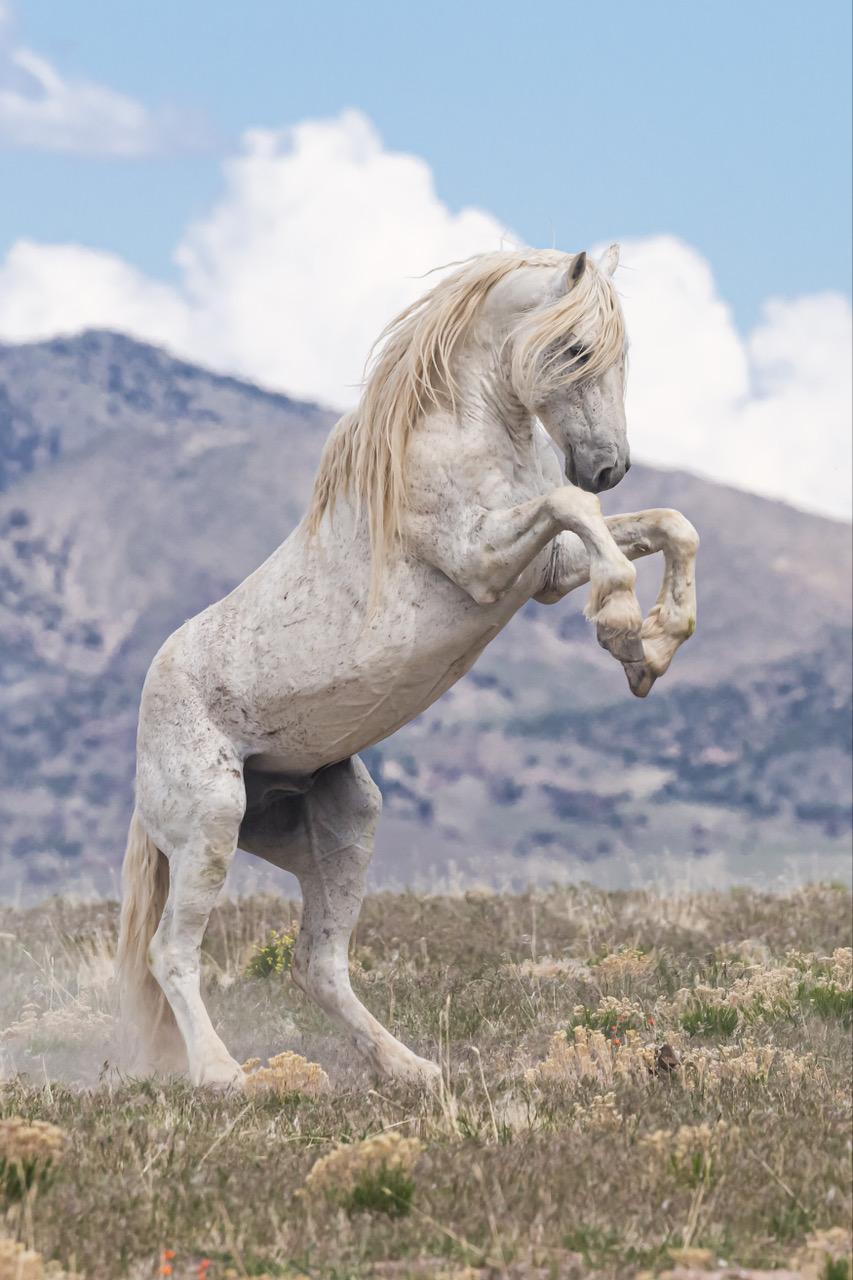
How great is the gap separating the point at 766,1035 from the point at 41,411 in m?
115

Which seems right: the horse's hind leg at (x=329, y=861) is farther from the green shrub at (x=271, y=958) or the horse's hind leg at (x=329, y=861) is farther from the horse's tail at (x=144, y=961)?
the green shrub at (x=271, y=958)

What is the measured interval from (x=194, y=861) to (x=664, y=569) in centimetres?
243

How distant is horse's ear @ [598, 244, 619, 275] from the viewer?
7.16 meters

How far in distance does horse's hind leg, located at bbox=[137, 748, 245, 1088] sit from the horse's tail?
506 millimetres

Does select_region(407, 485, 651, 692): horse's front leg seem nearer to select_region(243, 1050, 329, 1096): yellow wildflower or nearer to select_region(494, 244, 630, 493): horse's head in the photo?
select_region(494, 244, 630, 493): horse's head

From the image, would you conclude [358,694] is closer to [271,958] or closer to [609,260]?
[609,260]

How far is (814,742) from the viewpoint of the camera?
58.5 meters

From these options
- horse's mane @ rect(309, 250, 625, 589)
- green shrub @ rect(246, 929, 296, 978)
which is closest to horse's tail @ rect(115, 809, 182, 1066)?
horse's mane @ rect(309, 250, 625, 589)

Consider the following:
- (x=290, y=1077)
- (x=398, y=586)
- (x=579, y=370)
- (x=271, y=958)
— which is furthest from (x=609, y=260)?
(x=271, y=958)

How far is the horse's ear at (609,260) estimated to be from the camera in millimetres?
7155

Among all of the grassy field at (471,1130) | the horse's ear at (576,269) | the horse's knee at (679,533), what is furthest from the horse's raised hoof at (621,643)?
the grassy field at (471,1130)

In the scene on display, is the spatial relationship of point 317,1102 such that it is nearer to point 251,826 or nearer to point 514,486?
point 251,826

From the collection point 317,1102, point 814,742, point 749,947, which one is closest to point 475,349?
point 317,1102

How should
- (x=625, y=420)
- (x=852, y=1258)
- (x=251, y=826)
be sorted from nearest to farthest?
(x=852, y=1258) < (x=625, y=420) < (x=251, y=826)
